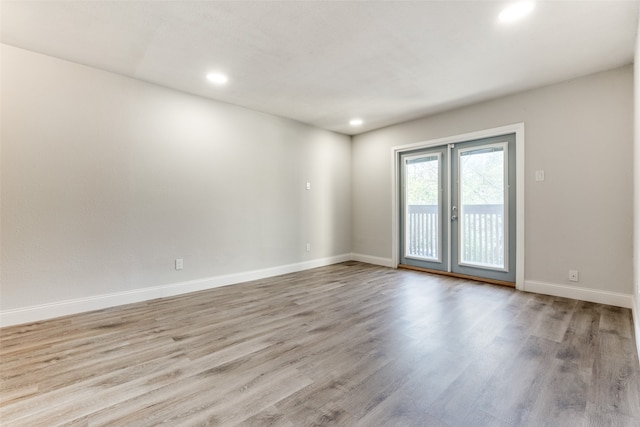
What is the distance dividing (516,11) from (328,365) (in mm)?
2888

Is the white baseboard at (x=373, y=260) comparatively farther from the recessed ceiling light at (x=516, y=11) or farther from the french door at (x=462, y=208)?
the recessed ceiling light at (x=516, y=11)

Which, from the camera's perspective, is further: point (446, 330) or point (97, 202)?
point (97, 202)

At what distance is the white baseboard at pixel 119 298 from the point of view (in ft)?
8.72

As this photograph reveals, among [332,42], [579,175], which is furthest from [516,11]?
[579,175]

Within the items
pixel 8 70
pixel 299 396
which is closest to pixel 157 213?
pixel 8 70

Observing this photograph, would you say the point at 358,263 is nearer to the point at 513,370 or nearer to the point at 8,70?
the point at 513,370

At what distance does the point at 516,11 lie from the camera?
2164mm

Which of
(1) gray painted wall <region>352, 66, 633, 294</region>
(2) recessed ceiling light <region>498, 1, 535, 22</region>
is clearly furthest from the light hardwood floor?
(2) recessed ceiling light <region>498, 1, 535, 22</region>

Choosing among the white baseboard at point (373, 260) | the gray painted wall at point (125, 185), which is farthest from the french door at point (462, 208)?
the gray painted wall at point (125, 185)

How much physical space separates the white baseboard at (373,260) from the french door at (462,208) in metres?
0.23

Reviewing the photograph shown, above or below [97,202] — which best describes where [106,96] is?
above

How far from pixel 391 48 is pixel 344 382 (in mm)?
2730

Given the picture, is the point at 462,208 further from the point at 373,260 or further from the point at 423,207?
the point at 373,260

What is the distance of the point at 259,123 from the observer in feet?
14.5
